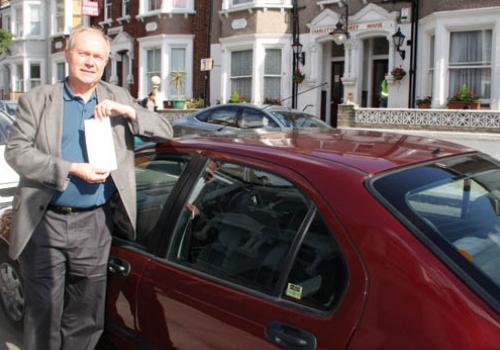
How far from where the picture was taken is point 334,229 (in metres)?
2.05

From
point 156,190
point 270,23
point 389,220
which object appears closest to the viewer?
point 389,220

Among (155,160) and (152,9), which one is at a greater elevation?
(152,9)

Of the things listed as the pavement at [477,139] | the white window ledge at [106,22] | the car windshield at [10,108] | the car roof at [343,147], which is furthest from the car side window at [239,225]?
the white window ledge at [106,22]

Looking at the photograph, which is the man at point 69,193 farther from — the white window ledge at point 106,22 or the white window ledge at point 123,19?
the white window ledge at point 106,22

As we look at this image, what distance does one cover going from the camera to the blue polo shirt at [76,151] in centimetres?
273

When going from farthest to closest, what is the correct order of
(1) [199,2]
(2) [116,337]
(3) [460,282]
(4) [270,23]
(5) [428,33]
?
(1) [199,2]
(4) [270,23]
(5) [428,33]
(2) [116,337]
(3) [460,282]

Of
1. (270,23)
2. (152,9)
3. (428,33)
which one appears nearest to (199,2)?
(152,9)

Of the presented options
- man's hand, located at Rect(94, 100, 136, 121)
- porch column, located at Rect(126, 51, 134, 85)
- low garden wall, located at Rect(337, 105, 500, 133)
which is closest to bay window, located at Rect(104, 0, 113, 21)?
porch column, located at Rect(126, 51, 134, 85)

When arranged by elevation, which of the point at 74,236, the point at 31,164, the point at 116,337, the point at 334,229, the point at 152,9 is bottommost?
the point at 116,337

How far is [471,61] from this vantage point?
13984 mm

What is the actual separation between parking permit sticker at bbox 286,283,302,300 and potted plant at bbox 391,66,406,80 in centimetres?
1364

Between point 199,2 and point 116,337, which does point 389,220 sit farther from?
point 199,2

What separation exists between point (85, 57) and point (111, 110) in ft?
0.99

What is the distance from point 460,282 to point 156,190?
1901 mm
